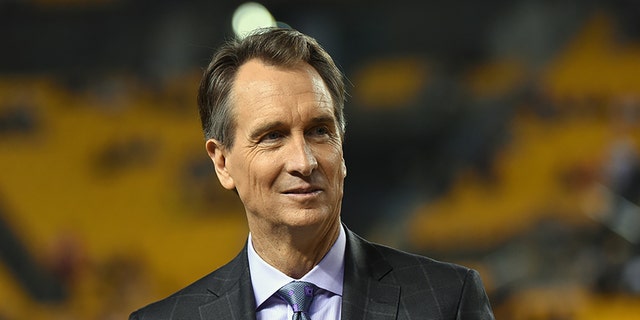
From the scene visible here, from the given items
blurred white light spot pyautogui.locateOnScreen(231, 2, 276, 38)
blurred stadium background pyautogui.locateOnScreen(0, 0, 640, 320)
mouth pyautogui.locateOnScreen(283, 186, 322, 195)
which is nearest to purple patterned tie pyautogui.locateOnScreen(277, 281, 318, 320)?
mouth pyautogui.locateOnScreen(283, 186, 322, 195)

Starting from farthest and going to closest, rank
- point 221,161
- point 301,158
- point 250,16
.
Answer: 1. point 250,16
2. point 221,161
3. point 301,158

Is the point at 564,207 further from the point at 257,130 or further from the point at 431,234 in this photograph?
the point at 257,130

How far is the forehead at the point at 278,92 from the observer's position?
1255mm

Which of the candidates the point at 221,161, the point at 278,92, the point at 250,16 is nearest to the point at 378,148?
the point at 250,16

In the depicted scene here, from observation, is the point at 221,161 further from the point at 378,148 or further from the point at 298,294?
the point at 378,148

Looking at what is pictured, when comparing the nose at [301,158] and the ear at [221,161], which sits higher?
the nose at [301,158]

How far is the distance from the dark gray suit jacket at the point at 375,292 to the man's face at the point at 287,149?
8 centimetres

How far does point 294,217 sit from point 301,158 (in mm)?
73

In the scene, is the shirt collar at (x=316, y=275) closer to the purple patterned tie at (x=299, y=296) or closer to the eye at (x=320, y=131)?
the purple patterned tie at (x=299, y=296)

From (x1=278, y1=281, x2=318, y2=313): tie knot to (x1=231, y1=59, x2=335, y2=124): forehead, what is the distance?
211 mm

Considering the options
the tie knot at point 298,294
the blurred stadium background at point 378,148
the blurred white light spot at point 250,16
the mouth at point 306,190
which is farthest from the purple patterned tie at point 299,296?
the blurred white light spot at point 250,16

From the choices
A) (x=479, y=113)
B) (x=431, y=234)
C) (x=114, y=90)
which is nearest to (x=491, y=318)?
(x=431, y=234)

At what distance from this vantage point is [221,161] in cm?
137

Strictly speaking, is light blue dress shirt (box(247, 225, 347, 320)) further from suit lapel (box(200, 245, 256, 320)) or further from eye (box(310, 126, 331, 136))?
eye (box(310, 126, 331, 136))
